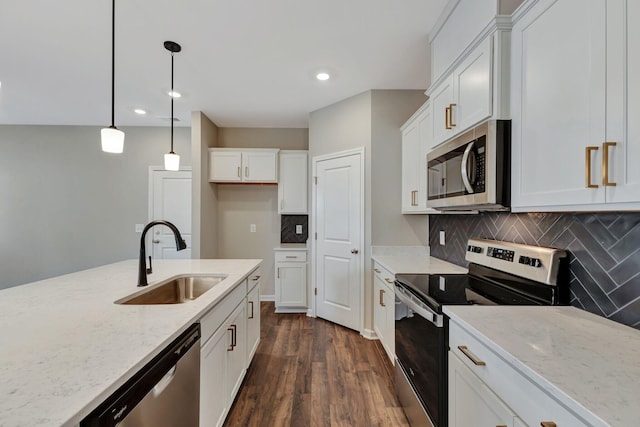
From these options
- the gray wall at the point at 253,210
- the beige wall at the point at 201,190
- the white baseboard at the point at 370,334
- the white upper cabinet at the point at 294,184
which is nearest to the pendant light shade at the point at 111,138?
the beige wall at the point at 201,190

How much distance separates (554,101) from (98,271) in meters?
2.79

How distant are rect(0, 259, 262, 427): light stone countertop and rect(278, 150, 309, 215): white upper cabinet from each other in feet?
7.41

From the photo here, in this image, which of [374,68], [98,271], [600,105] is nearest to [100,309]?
[98,271]

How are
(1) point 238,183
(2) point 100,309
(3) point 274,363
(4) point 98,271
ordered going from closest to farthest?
(2) point 100,309 → (4) point 98,271 → (3) point 274,363 → (1) point 238,183

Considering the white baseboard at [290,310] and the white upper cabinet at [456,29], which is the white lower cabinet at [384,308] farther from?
the white upper cabinet at [456,29]

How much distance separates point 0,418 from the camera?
552 millimetres

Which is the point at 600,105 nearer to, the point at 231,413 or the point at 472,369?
the point at 472,369

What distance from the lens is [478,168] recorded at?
4.66 feet

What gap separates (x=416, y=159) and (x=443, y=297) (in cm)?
142

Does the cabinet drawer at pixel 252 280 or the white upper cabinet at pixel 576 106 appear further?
the cabinet drawer at pixel 252 280

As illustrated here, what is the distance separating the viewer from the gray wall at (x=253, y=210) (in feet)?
13.6

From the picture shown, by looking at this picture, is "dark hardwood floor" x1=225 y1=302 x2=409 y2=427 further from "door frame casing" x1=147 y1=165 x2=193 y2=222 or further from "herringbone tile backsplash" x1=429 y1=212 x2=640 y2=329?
"door frame casing" x1=147 y1=165 x2=193 y2=222

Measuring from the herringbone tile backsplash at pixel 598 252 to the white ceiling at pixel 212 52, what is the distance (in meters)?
1.51

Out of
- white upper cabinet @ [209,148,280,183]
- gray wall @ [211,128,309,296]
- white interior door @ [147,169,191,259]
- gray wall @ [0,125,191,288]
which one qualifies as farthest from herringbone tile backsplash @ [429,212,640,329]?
gray wall @ [0,125,191,288]
